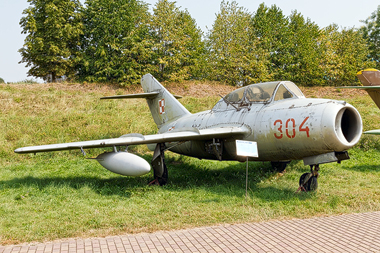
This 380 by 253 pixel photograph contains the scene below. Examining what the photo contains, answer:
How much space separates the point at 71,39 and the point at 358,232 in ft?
105

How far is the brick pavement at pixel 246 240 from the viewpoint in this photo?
176 inches

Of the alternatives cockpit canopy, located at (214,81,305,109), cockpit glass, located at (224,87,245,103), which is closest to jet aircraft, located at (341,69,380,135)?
cockpit canopy, located at (214,81,305,109)

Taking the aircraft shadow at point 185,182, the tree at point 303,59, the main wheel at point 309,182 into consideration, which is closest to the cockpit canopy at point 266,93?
the main wheel at point 309,182

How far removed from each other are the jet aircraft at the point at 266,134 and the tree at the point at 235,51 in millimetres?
22826

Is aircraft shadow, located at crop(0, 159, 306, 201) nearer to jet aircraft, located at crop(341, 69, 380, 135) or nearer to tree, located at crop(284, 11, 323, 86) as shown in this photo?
jet aircraft, located at crop(341, 69, 380, 135)

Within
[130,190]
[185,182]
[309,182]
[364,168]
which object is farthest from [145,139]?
[364,168]

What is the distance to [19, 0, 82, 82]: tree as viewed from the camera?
28328 mm

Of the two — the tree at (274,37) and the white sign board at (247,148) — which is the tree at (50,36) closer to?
the tree at (274,37)

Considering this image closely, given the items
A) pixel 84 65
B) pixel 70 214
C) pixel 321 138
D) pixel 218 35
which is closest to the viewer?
pixel 70 214

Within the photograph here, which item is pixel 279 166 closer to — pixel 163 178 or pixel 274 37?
pixel 163 178

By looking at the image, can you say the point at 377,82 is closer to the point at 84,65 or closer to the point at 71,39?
the point at 84,65

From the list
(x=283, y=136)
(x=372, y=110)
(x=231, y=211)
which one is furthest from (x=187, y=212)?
(x=372, y=110)

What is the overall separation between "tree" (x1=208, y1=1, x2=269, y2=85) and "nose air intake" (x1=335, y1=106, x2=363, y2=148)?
24.6 m

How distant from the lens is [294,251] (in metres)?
4.42
